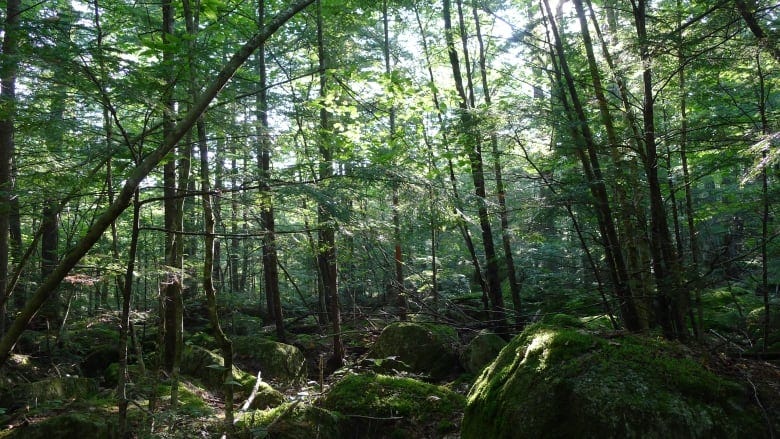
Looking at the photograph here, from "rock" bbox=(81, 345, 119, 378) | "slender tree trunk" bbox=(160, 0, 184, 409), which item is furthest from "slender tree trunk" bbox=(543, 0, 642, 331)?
"rock" bbox=(81, 345, 119, 378)

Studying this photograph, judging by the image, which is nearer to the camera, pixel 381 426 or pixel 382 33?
pixel 381 426

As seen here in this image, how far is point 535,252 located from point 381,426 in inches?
458

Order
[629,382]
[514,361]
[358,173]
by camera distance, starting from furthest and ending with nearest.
Answer: 1. [358,173]
2. [514,361]
3. [629,382]

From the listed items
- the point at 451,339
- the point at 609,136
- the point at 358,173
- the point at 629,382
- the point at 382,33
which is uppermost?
the point at 382,33

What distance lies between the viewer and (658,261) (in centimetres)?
502

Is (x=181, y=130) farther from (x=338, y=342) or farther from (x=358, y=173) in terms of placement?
(x=338, y=342)

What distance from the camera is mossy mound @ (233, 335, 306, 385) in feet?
31.8

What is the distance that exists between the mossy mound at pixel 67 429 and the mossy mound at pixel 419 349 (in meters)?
5.17

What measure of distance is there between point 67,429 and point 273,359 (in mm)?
4871

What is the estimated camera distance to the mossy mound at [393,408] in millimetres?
4781

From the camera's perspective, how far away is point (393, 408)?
5.00 metres

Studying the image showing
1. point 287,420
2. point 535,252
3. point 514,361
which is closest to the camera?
point 514,361

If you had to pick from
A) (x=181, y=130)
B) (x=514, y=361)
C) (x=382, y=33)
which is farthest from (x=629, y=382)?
(x=382, y=33)

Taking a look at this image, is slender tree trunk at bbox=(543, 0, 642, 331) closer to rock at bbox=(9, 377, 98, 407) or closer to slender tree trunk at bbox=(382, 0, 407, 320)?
slender tree trunk at bbox=(382, 0, 407, 320)
